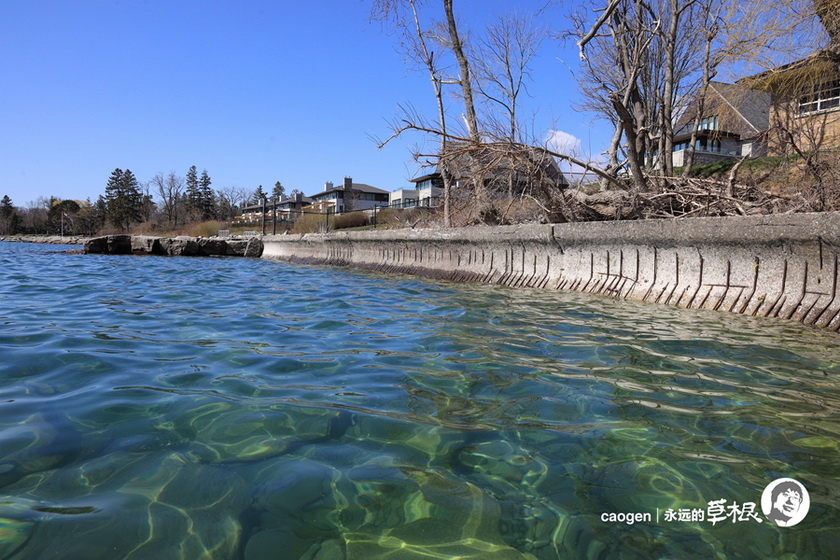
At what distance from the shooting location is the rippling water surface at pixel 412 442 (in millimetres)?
1305

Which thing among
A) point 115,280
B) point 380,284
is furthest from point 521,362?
point 115,280

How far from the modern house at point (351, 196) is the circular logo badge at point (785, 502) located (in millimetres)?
70318

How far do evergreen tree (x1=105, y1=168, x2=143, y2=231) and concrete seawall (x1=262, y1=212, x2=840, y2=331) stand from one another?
85.5 m

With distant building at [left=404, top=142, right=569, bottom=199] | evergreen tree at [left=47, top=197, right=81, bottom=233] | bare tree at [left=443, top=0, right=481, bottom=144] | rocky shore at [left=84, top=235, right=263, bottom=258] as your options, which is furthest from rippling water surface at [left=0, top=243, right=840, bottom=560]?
evergreen tree at [left=47, top=197, right=81, bottom=233]

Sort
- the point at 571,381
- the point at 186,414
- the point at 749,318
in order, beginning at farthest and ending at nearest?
the point at 749,318 < the point at 571,381 < the point at 186,414

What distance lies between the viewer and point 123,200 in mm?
81938

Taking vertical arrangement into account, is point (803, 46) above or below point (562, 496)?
above

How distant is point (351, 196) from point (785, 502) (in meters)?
76.3

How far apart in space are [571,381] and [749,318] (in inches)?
104

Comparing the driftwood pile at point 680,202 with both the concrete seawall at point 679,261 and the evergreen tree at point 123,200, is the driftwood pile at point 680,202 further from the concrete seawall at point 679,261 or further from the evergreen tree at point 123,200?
the evergreen tree at point 123,200

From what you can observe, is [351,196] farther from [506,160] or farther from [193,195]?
[506,160]

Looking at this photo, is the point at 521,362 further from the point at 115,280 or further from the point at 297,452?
the point at 115,280

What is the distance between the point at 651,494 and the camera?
1493 mm
